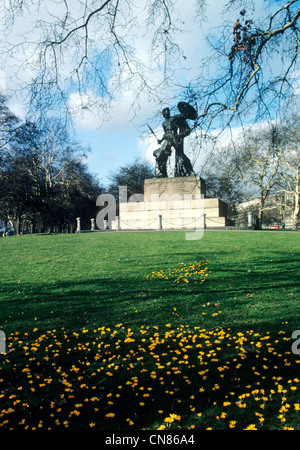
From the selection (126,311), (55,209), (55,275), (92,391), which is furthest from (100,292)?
(55,209)

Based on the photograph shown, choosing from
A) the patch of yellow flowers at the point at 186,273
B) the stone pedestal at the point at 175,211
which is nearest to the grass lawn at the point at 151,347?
the patch of yellow flowers at the point at 186,273

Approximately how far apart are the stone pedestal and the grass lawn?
43.8ft

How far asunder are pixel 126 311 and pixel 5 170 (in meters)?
29.7

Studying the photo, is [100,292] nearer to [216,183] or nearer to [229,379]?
[229,379]

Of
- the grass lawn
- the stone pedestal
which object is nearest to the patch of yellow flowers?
the grass lawn

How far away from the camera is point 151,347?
196 inches

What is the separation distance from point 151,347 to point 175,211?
20.1 m

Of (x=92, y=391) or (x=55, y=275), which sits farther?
(x=55, y=275)

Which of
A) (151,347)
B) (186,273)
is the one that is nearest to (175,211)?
(186,273)

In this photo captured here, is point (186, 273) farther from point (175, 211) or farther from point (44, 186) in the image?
point (44, 186)

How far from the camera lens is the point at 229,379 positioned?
4094mm

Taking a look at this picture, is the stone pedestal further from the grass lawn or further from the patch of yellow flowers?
the grass lawn

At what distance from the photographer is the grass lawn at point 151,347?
3.46 meters

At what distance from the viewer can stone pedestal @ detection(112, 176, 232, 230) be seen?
2366 centimetres
